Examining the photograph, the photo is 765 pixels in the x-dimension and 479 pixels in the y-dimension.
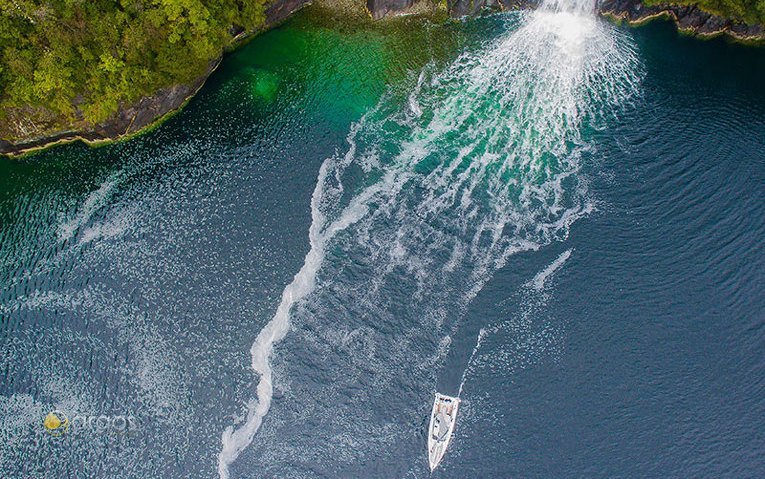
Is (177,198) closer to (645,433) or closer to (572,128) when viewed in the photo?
(572,128)

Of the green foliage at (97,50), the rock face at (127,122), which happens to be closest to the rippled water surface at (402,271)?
the rock face at (127,122)

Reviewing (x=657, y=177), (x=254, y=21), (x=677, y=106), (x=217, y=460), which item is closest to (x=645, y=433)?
(x=657, y=177)

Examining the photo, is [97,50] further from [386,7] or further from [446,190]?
[446,190]

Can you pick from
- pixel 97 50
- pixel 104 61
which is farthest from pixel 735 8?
pixel 97 50

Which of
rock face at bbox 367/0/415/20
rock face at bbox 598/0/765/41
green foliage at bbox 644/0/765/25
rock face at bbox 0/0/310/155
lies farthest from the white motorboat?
green foliage at bbox 644/0/765/25

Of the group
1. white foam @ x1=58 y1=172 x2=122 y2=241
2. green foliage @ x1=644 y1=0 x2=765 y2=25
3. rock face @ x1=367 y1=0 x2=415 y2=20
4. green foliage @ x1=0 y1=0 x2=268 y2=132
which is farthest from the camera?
rock face @ x1=367 y1=0 x2=415 y2=20

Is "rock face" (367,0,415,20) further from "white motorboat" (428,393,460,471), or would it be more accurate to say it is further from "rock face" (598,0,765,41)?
"white motorboat" (428,393,460,471)
